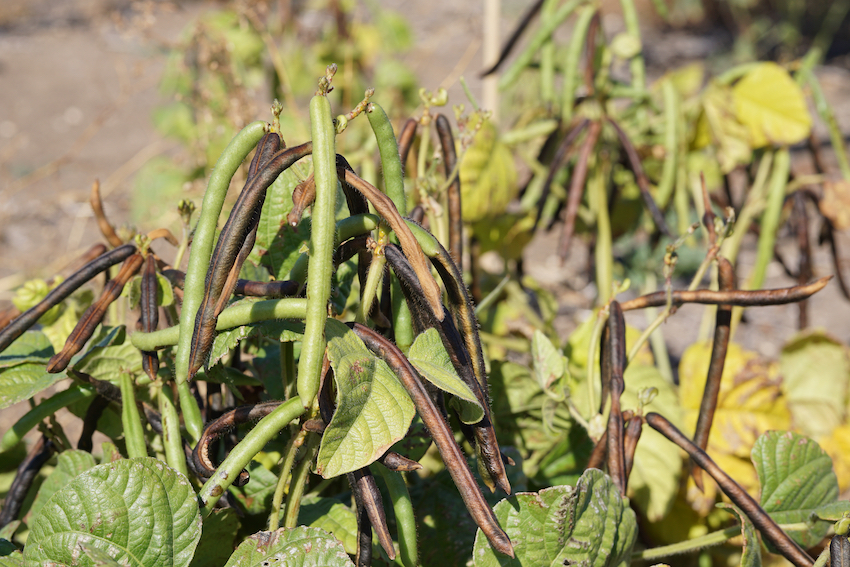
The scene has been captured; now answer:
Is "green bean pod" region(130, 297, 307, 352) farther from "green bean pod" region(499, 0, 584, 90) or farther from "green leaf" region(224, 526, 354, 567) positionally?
"green bean pod" region(499, 0, 584, 90)

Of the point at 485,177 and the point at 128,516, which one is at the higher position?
the point at 485,177

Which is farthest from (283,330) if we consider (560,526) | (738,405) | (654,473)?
(738,405)

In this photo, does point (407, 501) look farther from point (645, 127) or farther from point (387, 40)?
point (387, 40)

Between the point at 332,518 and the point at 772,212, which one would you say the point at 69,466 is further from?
the point at 772,212

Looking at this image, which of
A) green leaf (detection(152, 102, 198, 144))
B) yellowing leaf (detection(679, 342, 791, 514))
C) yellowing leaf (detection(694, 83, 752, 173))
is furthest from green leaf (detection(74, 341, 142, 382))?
green leaf (detection(152, 102, 198, 144))

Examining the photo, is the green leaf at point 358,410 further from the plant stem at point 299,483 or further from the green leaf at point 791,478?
the green leaf at point 791,478

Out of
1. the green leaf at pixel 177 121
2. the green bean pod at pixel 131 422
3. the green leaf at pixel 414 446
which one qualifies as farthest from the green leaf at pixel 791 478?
the green leaf at pixel 177 121
